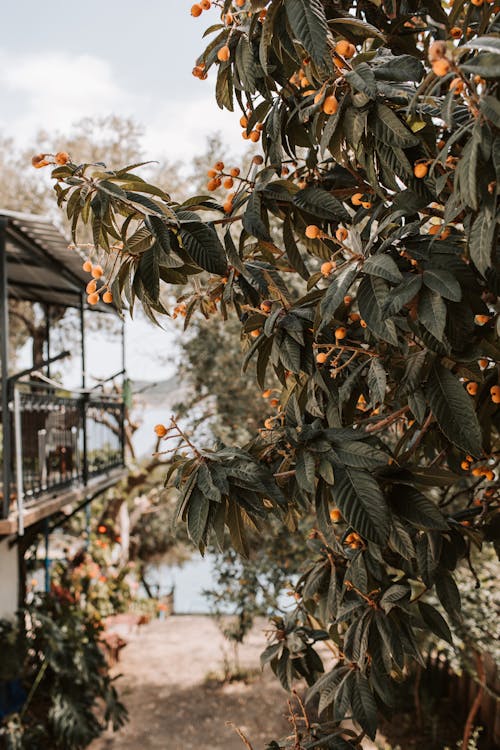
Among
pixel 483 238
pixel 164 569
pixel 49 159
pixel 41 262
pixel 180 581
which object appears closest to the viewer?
pixel 483 238

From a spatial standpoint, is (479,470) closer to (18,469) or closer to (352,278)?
(352,278)

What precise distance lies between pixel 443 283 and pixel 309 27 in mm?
535

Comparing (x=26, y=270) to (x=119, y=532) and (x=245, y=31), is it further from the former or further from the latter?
(x=245, y=31)

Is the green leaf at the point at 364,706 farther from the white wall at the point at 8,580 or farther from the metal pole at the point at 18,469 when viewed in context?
the white wall at the point at 8,580

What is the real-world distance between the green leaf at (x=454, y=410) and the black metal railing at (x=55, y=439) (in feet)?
13.8

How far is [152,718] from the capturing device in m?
6.69

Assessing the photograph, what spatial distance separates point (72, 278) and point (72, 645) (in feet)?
12.4

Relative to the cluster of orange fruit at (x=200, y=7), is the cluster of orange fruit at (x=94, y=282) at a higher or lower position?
lower

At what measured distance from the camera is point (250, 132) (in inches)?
71.6

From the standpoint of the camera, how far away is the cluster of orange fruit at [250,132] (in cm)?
183

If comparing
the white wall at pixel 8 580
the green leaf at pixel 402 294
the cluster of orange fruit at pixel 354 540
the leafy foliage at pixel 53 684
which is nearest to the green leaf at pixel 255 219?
the green leaf at pixel 402 294

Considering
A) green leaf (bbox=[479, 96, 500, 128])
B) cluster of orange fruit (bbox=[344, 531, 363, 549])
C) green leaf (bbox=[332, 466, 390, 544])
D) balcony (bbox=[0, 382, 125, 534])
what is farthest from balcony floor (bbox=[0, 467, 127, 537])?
green leaf (bbox=[479, 96, 500, 128])

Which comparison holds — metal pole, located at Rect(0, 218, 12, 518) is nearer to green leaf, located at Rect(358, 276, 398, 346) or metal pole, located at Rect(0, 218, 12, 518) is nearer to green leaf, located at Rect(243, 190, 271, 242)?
green leaf, located at Rect(243, 190, 271, 242)

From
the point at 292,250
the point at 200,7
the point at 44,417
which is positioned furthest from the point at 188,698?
the point at 200,7
